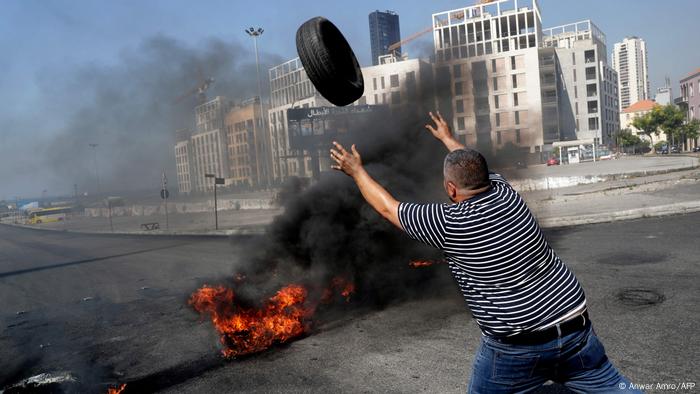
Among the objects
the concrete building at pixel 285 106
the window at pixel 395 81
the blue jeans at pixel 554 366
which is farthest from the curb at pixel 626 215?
the concrete building at pixel 285 106

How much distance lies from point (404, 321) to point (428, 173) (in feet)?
10.6

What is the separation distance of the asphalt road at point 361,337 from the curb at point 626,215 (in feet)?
8.20

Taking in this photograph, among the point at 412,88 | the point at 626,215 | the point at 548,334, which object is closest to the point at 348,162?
the point at 548,334

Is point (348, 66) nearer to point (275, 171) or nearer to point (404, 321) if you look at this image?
point (404, 321)

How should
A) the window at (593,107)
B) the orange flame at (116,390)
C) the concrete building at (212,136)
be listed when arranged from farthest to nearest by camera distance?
1. the window at (593,107)
2. the concrete building at (212,136)
3. the orange flame at (116,390)

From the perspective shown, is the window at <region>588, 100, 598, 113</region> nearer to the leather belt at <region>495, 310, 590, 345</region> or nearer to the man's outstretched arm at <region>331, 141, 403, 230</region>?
the man's outstretched arm at <region>331, 141, 403, 230</region>

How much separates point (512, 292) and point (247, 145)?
42.8 m

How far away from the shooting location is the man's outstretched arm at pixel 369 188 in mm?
2436

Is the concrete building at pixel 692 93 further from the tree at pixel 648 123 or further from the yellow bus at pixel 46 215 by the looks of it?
the yellow bus at pixel 46 215

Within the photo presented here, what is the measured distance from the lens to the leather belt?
2.14 meters

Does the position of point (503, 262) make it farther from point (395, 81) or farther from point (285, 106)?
point (285, 106)

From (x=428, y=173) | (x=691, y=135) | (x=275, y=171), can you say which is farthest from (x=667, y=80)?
(x=428, y=173)

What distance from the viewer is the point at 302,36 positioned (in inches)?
199

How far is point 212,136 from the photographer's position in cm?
4388
